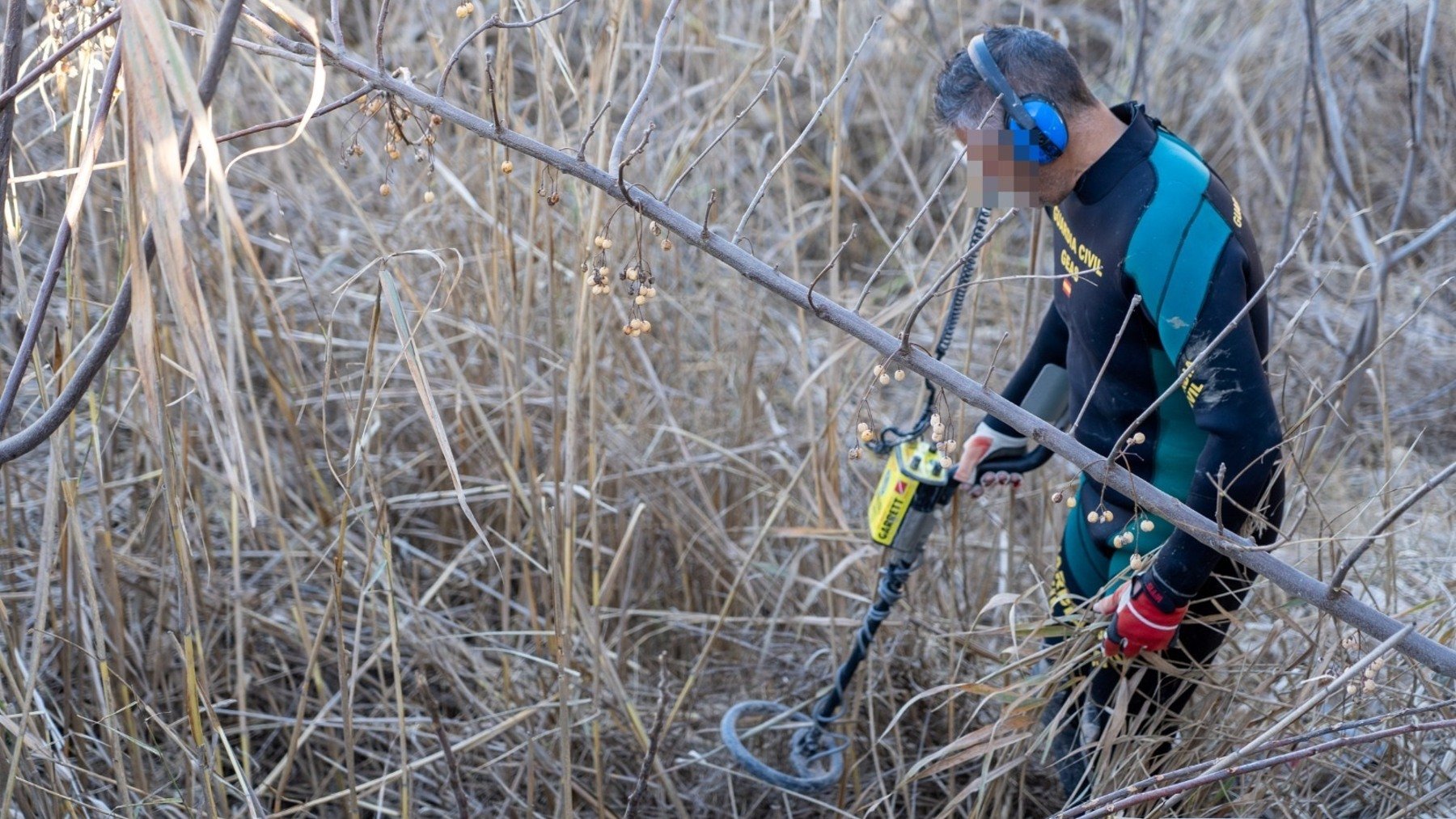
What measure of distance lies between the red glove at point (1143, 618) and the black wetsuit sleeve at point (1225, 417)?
0.04 m

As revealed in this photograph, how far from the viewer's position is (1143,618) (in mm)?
1829

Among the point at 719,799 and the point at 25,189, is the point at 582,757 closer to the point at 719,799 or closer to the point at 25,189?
the point at 719,799

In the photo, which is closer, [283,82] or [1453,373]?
[283,82]

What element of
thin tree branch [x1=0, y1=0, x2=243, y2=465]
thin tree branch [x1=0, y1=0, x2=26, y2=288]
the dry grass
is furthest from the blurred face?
thin tree branch [x1=0, y1=0, x2=26, y2=288]

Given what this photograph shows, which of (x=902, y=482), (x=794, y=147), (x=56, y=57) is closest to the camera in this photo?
(x=56, y=57)

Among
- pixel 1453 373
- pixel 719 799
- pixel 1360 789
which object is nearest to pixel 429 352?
pixel 719 799

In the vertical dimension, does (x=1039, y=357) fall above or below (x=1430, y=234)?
below

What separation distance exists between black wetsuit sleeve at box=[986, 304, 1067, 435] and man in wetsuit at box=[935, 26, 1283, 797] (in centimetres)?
21

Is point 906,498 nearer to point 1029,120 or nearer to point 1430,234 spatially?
point 1029,120

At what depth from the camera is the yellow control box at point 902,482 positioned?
2.21 meters

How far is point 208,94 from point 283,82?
2.87 m

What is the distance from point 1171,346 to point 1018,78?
18.5 inches

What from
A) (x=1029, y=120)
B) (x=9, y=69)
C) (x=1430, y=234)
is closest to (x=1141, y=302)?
(x=1029, y=120)

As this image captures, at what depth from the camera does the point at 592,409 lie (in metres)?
2.36
